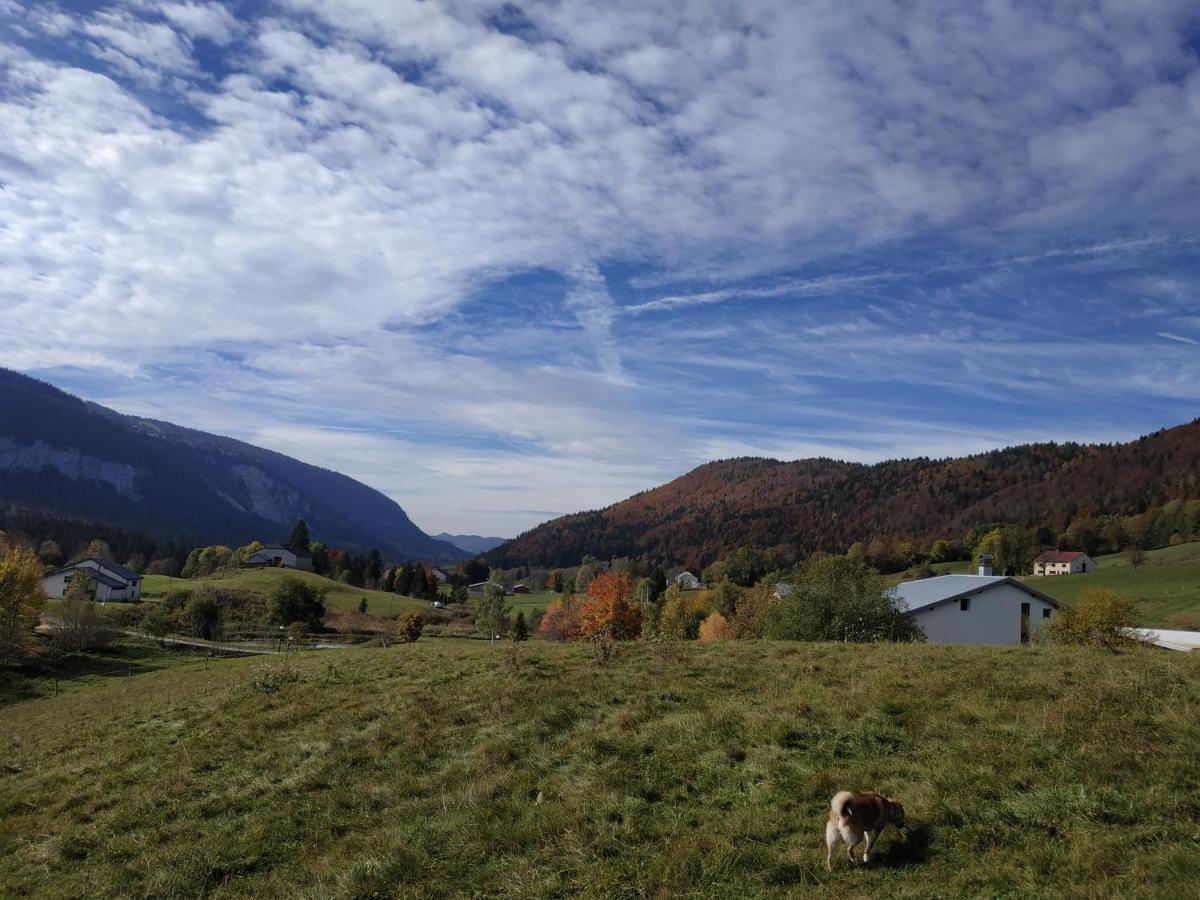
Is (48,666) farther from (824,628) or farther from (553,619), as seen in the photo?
(553,619)

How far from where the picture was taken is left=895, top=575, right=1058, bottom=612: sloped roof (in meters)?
50.2

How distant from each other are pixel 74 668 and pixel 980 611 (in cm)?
6850

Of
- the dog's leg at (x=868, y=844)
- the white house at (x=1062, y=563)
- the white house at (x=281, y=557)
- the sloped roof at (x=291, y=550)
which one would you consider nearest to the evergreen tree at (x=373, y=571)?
the white house at (x=281, y=557)

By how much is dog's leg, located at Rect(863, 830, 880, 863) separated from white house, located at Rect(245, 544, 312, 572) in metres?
182

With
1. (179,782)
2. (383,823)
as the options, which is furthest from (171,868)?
(179,782)

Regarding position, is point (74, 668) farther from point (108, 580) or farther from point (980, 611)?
point (980, 611)

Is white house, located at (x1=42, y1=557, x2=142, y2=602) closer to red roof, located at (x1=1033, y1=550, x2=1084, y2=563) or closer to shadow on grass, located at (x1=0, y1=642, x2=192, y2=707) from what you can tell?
shadow on grass, located at (x1=0, y1=642, x2=192, y2=707)

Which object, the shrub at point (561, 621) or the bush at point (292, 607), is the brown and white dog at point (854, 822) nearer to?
the bush at point (292, 607)

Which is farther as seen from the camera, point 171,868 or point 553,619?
point 553,619

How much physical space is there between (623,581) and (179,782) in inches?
2501

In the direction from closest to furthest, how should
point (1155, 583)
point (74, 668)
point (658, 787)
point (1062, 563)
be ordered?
point (658, 787) < point (74, 668) < point (1155, 583) < point (1062, 563)

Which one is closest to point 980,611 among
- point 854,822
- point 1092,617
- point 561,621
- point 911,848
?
point 1092,617

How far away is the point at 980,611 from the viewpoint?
2016 inches

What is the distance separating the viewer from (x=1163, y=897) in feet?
18.1
